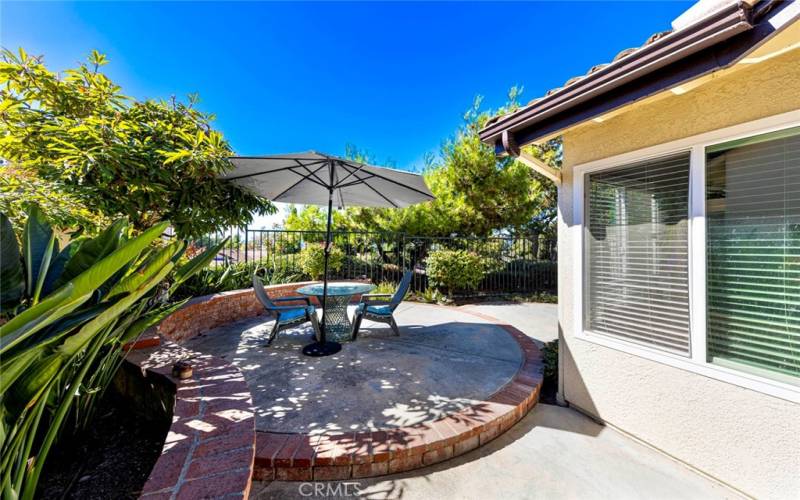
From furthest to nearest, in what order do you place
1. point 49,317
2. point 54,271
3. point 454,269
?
point 454,269
point 54,271
point 49,317

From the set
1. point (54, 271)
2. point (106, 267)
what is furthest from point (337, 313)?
point (106, 267)

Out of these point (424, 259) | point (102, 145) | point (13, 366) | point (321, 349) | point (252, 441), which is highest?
point (102, 145)

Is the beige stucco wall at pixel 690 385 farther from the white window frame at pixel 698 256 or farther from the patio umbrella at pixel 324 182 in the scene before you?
the patio umbrella at pixel 324 182

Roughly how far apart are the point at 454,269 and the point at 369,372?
5.74 m

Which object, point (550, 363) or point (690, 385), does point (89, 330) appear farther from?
point (550, 363)

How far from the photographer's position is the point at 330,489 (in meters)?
2.32

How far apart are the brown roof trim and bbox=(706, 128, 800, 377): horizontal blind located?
Answer: 89cm

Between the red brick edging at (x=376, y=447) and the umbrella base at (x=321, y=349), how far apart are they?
6.28 ft

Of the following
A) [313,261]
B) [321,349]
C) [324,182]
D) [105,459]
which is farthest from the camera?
[313,261]

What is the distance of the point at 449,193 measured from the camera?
10.8 m

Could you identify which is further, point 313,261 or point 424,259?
point 424,259

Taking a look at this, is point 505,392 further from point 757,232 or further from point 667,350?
point 757,232

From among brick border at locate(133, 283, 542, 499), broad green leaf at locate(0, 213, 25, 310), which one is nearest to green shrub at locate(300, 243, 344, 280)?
brick border at locate(133, 283, 542, 499)

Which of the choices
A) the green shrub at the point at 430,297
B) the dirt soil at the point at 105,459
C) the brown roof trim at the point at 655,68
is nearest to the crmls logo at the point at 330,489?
the dirt soil at the point at 105,459
